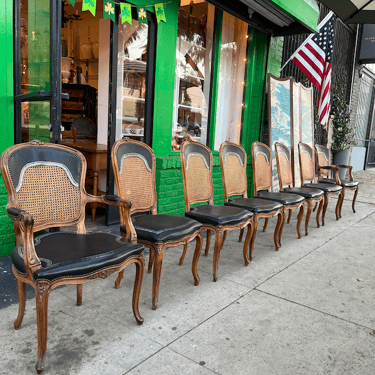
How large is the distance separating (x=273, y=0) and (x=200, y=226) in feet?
10.7

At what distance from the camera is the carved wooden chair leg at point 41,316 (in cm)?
176

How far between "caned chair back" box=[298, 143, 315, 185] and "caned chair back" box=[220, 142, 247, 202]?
1.80 meters

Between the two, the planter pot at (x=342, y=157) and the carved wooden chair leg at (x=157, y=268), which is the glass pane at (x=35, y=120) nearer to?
the carved wooden chair leg at (x=157, y=268)

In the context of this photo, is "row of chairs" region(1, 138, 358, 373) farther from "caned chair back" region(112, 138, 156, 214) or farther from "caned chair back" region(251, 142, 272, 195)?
"caned chair back" region(251, 142, 272, 195)

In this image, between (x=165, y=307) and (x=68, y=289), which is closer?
(x=165, y=307)

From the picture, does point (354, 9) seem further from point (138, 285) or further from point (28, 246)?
point (28, 246)

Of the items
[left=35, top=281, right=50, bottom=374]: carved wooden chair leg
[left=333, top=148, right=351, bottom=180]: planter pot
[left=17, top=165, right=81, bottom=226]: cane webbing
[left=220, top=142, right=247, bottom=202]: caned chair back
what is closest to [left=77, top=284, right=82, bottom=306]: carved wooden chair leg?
[left=17, top=165, right=81, bottom=226]: cane webbing

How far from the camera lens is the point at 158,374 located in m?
1.82

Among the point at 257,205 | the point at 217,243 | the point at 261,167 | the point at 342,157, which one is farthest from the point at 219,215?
the point at 342,157

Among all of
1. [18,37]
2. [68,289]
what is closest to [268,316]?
[68,289]

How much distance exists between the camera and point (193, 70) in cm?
514

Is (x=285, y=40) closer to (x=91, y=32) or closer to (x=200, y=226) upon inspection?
(x=91, y=32)

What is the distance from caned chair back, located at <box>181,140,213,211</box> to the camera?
10.9 ft

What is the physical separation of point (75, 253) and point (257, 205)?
2.13m
